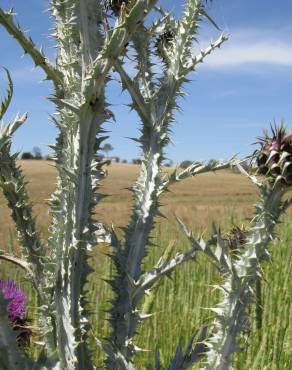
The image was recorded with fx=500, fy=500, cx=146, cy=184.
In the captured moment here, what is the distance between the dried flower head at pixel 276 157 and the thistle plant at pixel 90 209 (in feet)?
0.10

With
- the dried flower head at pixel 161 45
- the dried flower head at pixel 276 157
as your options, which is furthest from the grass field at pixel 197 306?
the dried flower head at pixel 161 45

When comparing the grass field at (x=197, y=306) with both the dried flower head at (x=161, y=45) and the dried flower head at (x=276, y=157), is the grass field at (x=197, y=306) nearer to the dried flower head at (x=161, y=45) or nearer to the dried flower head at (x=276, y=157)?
the dried flower head at (x=276, y=157)

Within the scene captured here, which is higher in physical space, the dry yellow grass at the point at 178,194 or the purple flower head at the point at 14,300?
the dry yellow grass at the point at 178,194

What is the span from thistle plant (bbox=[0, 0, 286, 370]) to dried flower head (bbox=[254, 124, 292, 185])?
31 mm

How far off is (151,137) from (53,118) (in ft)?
0.99

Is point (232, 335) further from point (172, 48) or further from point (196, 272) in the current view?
point (196, 272)

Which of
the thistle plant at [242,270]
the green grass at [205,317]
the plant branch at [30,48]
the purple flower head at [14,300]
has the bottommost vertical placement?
the green grass at [205,317]

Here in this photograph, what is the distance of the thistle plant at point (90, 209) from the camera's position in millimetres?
1009

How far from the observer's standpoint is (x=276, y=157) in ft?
3.87

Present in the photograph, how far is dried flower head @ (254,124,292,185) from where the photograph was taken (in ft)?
3.74

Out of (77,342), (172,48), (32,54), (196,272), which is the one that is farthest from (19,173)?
(196,272)

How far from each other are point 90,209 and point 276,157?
45cm

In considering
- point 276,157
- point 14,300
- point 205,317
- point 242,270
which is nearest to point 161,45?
point 276,157

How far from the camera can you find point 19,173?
122cm
